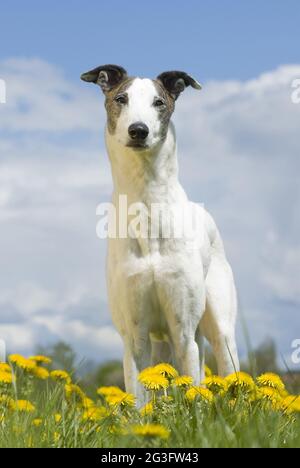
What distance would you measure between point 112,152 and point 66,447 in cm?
306

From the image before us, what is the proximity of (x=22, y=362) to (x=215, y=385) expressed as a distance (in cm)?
186

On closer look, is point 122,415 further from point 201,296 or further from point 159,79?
point 159,79

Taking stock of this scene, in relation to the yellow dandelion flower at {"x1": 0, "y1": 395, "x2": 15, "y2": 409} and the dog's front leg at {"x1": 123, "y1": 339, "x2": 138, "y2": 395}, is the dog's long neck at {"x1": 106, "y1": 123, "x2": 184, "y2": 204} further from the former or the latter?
the yellow dandelion flower at {"x1": 0, "y1": 395, "x2": 15, "y2": 409}

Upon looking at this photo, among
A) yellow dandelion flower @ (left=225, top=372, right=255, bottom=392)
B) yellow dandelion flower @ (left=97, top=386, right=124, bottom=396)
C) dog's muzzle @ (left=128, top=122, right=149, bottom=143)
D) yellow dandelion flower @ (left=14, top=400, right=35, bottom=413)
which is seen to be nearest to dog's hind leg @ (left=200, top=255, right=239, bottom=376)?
yellow dandelion flower @ (left=97, top=386, right=124, bottom=396)

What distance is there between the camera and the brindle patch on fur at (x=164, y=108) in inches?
273

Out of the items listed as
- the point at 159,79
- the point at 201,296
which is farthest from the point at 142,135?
the point at 201,296

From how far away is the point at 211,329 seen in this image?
26.4 feet

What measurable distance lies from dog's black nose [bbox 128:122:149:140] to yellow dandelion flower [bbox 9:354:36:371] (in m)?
2.09

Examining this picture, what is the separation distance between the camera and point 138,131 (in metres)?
6.62

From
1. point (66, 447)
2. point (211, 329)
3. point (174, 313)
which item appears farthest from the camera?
point (211, 329)

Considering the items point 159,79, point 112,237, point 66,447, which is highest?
point 159,79

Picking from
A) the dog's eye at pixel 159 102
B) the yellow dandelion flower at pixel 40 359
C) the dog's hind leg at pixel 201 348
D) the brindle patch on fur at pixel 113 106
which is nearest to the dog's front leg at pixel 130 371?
the yellow dandelion flower at pixel 40 359

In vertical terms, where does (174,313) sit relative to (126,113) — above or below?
below

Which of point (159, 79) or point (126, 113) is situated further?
point (159, 79)
